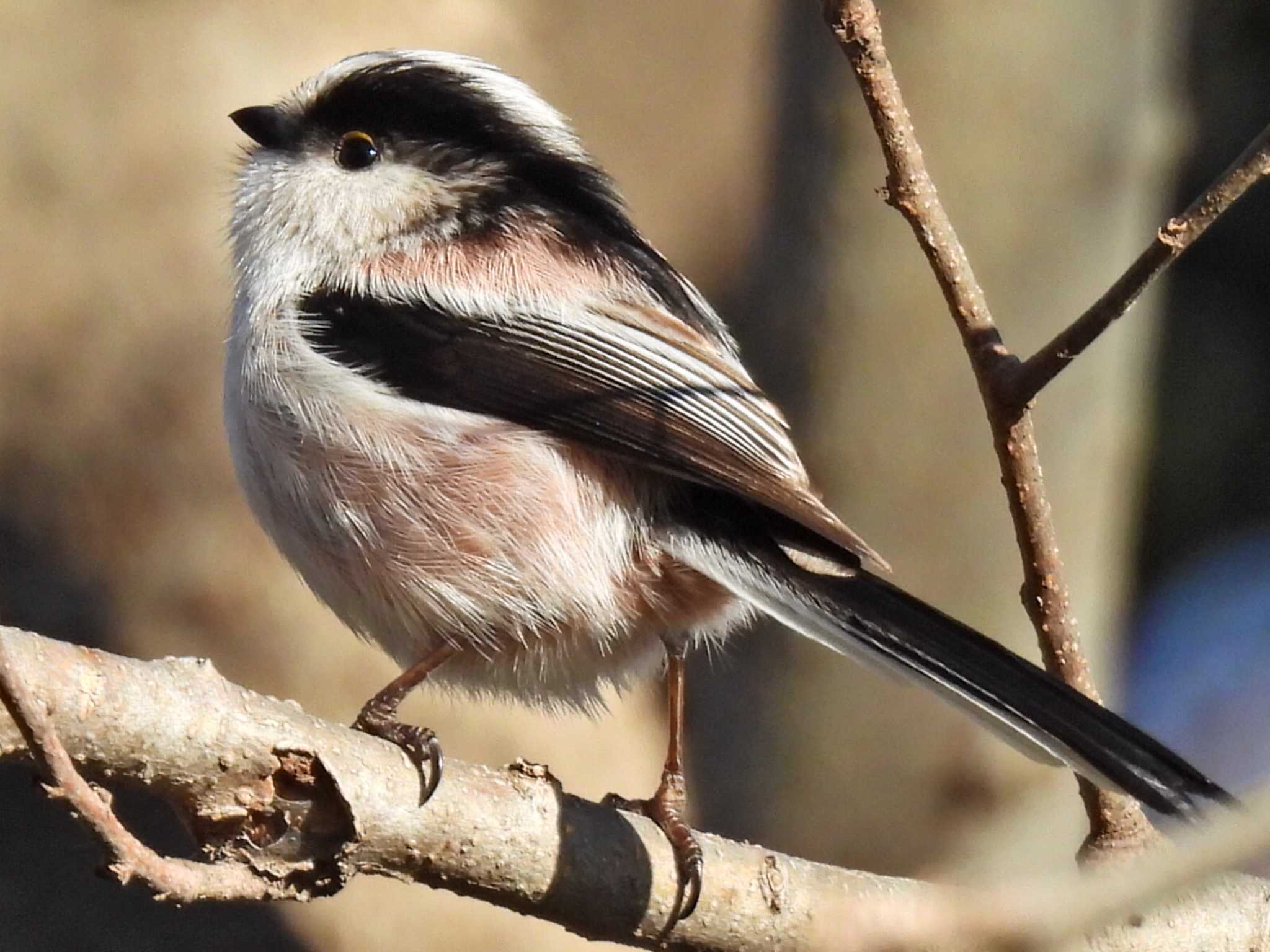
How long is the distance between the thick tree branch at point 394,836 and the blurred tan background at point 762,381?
1.63 metres

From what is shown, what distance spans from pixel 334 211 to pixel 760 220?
2.05m

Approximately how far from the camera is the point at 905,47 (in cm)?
418

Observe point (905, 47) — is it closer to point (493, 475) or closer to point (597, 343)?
point (597, 343)

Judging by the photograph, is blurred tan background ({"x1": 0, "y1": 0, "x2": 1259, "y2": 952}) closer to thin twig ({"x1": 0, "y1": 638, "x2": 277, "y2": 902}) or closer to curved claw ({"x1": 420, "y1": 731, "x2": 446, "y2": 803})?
curved claw ({"x1": 420, "y1": 731, "x2": 446, "y2": 803})

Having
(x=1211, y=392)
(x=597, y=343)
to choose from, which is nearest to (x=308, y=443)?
(x=597, y=343)

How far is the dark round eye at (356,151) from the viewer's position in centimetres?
296

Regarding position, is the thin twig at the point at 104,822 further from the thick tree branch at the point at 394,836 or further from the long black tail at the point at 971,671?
the long black tail at the point at 971,671

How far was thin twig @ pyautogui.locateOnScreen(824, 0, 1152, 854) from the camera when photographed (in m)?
2.05

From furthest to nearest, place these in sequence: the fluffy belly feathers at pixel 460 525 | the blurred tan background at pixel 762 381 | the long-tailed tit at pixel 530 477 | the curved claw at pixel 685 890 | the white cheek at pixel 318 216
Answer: the blurred tan background at pixel 762 381, the white cheek at pixel 318 216, the fluffy belly feathers at pixel 460 525, the long-tailed tit at pixel 530 477, the curved claw at pixel 685 890

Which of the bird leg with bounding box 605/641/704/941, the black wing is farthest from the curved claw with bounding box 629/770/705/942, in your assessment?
the black wing

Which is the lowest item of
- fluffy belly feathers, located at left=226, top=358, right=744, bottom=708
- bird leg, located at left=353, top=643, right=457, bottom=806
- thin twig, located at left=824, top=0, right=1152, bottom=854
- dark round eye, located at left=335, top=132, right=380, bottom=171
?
bird leg, located at left=353, top=643, right=457, bottom=806

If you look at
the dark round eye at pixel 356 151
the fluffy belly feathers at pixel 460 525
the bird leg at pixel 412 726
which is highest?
the dark round eye at pixel 356 151

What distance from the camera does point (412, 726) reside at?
86.0 inches

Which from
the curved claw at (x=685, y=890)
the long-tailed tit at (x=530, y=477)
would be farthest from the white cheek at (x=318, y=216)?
the curved claw at (x=685, y=890)
